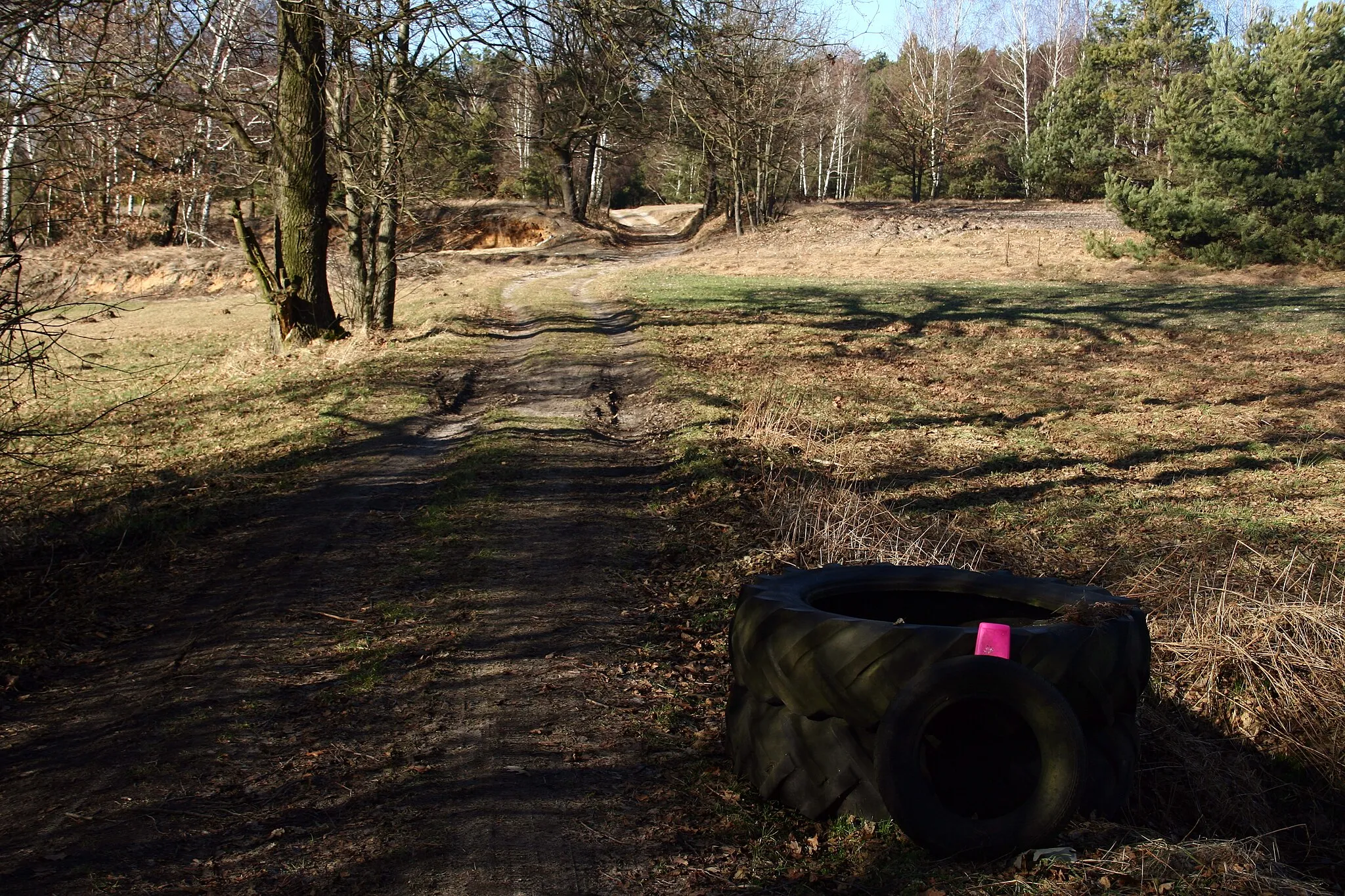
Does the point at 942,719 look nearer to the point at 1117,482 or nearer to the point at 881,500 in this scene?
the point at 881,500

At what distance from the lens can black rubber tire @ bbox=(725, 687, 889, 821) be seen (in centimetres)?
363

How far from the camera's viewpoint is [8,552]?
6.91 m

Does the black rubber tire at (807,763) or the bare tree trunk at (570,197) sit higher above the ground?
the bare tree trunk at (570,197)

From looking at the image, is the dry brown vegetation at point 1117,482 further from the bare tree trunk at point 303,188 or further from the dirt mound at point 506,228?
the dirt mound at point 506,228

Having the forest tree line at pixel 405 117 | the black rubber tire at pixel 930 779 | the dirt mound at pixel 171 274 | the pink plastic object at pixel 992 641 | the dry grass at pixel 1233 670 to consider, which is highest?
the forest tree line at pixel 405 117

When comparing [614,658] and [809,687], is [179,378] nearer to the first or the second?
[614,658]

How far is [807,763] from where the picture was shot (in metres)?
3.76

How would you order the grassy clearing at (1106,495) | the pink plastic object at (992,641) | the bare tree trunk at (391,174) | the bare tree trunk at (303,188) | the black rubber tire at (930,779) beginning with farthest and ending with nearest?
the bare tree trunk at (303,188)
the bare tree trunk at (391,174)
the grassy clearing at (1106,495)
the pink plastic object at (992,641)
the black rubber tire at (930,779)

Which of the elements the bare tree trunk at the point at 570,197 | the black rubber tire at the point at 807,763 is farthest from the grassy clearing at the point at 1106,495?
the bare tree trunk at the point at 570,197

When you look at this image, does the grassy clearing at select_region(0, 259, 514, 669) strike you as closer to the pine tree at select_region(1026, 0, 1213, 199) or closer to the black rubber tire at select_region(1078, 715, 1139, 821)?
the black rubber tire at select_region(1078, 715, 1139, 821)

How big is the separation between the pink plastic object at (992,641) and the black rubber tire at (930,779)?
0.19 metres

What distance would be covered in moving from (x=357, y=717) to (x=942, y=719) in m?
2.56

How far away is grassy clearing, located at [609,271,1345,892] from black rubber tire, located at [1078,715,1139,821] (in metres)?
0.17

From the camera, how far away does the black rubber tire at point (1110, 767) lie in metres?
3.57
